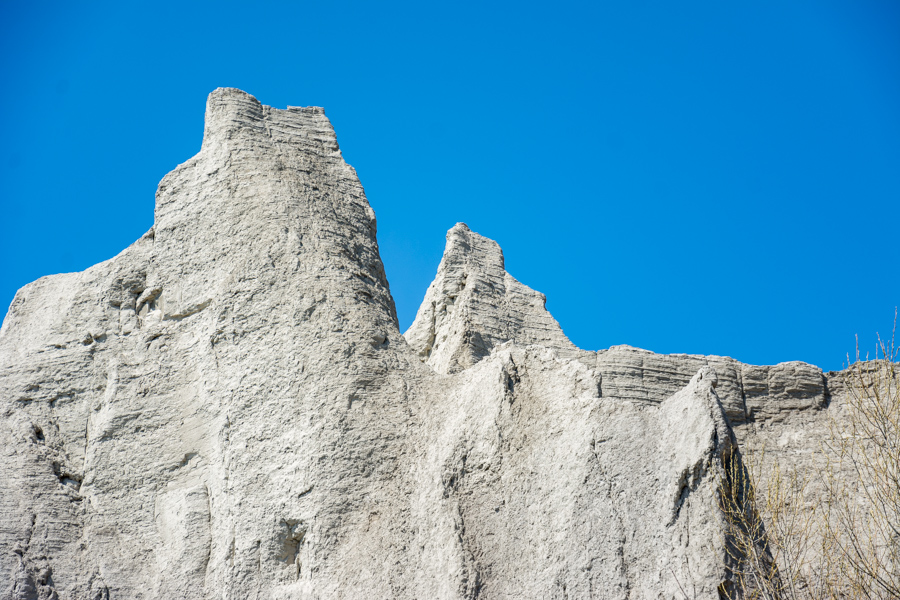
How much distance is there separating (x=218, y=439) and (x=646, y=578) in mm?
5799

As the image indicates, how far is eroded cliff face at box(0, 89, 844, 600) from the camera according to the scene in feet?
34.7

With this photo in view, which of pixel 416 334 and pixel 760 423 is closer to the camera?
pixel 760 423

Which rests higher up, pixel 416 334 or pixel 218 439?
pixel 416 334

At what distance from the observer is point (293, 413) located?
12.6m

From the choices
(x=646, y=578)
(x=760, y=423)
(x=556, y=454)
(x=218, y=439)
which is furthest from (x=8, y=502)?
(x=760, y=423)

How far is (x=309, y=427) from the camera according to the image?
12367mm

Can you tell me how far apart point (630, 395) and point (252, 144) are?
6.80 m

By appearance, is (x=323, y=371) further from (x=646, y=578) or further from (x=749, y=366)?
(x=749, y=366)

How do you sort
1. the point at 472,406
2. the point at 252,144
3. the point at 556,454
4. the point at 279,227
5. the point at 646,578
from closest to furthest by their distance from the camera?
1. the point at 646,578
2. the point at 556,454
3. the point at 472,406
4. the point at 279,227
5. the point at 252,144

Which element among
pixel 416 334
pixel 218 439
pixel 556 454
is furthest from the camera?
pixel 416 334

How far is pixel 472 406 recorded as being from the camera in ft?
39.9

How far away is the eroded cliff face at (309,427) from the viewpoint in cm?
1057

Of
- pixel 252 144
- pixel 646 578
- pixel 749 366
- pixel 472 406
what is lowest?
pixel 646 578

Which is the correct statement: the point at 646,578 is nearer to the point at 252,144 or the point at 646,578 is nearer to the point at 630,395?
the point at 630,395
